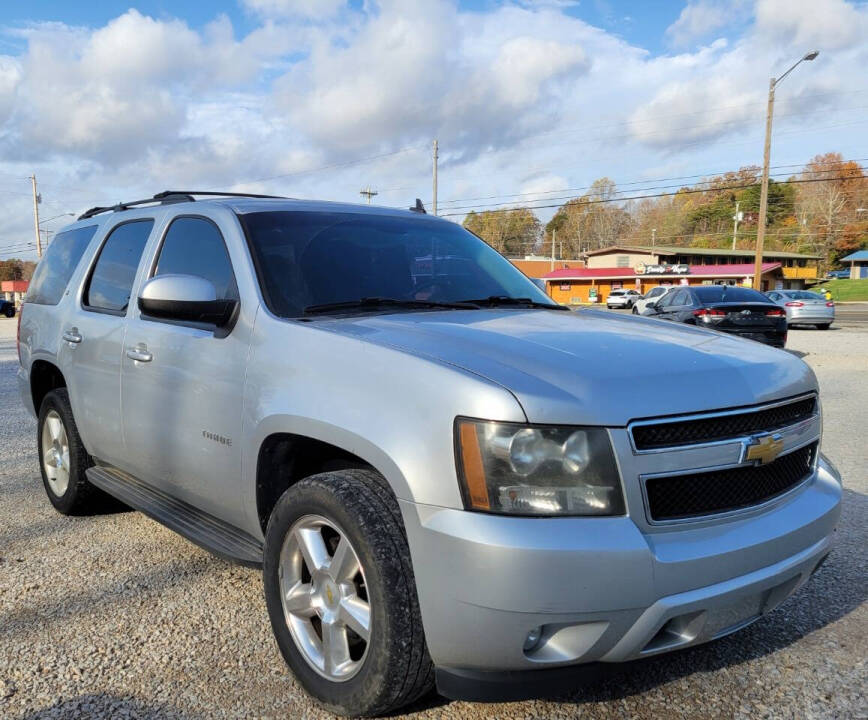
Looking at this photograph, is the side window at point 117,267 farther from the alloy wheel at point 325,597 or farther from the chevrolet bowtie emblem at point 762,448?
the chevrolet bowtie emblem at point 762,448

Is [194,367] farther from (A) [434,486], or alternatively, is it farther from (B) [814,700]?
(B) [814,700]

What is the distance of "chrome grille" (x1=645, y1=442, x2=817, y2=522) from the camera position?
81.4 inches

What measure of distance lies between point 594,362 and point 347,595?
107 cm

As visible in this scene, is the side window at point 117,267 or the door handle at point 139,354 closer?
the door handle at point 139,354

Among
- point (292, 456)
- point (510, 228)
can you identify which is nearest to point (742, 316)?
point (292, 456)

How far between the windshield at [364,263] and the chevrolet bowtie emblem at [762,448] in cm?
147

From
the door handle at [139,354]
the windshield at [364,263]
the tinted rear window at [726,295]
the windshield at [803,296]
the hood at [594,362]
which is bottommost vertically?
the windshield at [803,296]

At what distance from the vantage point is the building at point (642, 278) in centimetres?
6109

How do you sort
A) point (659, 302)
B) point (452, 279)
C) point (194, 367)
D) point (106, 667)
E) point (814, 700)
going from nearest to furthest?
point (814, 700) → point (106, 667) → point (194, 367) → point (452, 279) → point (659, 302)

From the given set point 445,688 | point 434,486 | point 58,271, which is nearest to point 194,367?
point 434,486

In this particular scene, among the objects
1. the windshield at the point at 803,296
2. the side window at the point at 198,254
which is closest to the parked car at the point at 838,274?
the windshield at the point at 803,296

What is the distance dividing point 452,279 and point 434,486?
1710 millimetres

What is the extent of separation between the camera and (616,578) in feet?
6.34

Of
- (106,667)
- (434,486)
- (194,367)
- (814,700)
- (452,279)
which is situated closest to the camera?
(434,486)
